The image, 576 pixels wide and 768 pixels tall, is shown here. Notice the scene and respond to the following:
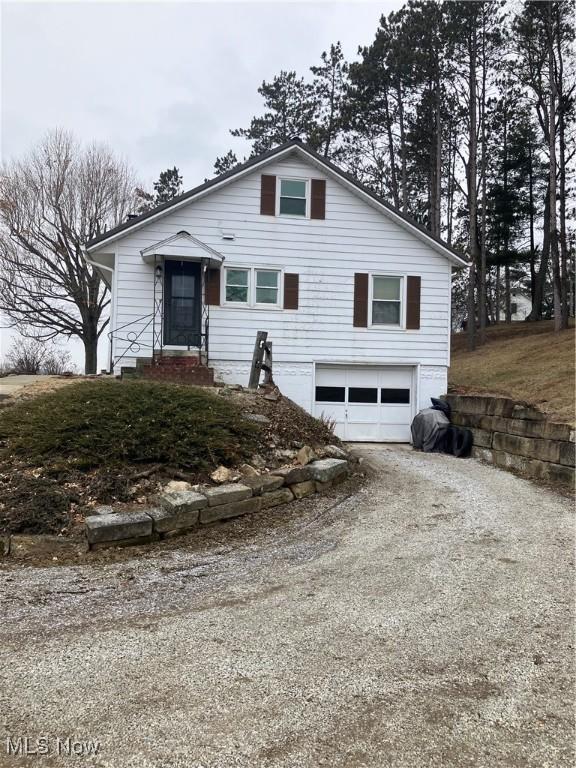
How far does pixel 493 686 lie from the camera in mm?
2938

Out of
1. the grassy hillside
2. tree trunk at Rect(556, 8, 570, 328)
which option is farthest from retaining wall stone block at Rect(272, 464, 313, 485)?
tree trunk at Rect(556, 8, 570, 328)

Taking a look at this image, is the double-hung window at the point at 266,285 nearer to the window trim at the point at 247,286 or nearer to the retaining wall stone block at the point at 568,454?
the window trim at the point at 247,286

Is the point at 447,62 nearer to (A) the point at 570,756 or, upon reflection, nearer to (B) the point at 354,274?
(B) the point at 354,274

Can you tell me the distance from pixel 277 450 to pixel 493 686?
4779 mm

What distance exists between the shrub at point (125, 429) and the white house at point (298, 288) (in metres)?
5.22

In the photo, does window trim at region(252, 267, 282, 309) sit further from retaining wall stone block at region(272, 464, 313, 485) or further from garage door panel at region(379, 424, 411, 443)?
retaining wall stone block at region(272, 464, 313, 485)

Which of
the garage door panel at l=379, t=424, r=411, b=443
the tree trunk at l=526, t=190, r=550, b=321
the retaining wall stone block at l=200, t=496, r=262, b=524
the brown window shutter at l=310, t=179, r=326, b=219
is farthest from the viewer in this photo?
the tree trunk at l=526, t=190, r=550, b=321

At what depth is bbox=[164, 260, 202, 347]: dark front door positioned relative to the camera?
1320 centimetres

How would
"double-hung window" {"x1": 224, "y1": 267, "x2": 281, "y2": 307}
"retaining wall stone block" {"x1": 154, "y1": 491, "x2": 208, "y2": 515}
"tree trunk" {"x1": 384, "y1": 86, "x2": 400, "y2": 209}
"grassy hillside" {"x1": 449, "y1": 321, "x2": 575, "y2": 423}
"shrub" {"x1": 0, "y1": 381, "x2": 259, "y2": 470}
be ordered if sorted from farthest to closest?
"tree trunk" {"x1": 384, "y1": 86, "x2": 400, "y2": 209}
"double-hung window" {"x1": 224, "y1": 267, "x2": 281, "y2": 307}
"grassy hillside" {"x1": 449, "y1": 321, "x2": 575, "y2": 423}
"shrub" {"x1": 0, "y1": 381, "x2": 259, "y2": 470}
"retaining wall stone block" {"x1": 154, "y1": 491, "x2": 208, "y2": 515}

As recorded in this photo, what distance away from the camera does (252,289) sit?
1367cm

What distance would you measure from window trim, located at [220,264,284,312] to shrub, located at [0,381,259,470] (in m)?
5.90

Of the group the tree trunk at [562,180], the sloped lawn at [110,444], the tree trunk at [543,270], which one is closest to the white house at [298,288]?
the sloped lawn at [110,444]

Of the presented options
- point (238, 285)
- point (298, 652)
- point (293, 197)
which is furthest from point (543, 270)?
point (298, 652)

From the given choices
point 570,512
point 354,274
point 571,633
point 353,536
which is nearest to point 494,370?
point 354,274
